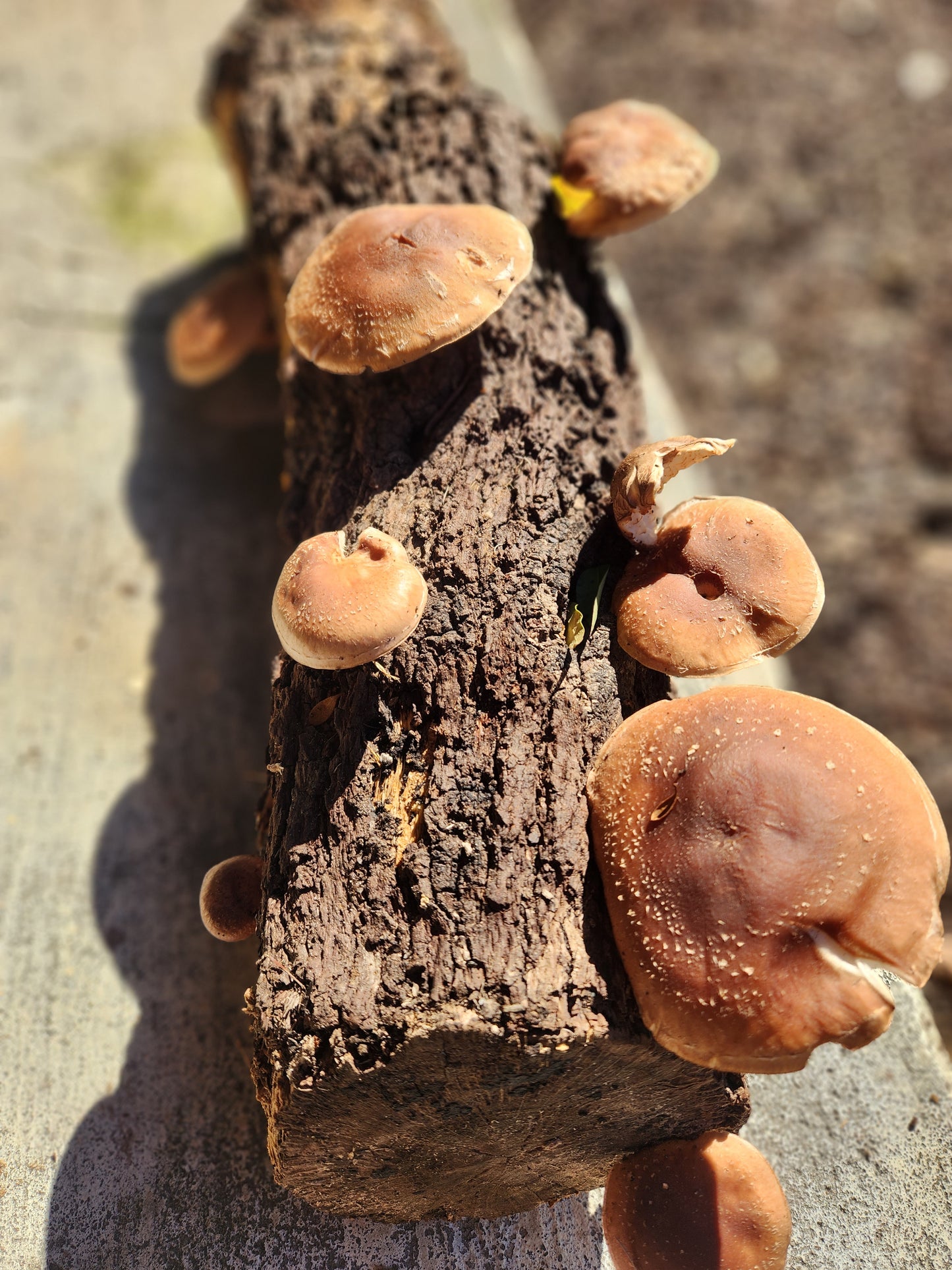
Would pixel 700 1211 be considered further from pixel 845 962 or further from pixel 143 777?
pixel 143 777

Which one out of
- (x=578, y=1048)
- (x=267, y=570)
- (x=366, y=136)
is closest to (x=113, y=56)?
(x=366, y=136)

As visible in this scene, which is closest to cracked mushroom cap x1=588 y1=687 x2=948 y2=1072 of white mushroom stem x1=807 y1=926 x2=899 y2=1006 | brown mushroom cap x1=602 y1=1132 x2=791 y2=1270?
white mushroom stem x1=807 y1=926 x2=899 y2=1006

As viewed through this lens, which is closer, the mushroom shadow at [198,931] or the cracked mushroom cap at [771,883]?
the cracked mushroom cap at [771,883]

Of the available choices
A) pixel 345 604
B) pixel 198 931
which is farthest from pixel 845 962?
pixel 198 931

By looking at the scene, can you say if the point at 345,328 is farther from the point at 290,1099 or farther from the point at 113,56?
the point at 113,56

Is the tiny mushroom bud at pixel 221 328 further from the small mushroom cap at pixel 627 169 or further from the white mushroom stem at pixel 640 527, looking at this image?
the white mushroom stem at pixel 640 527

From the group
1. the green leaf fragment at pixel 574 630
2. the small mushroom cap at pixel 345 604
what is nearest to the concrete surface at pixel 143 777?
the small mushroom cap at pixel 345 604

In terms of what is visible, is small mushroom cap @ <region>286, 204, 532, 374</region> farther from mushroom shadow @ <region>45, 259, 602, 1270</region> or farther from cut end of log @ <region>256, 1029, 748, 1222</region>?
cut end of log @ <region>256, 1029, 748, 1222</region>
